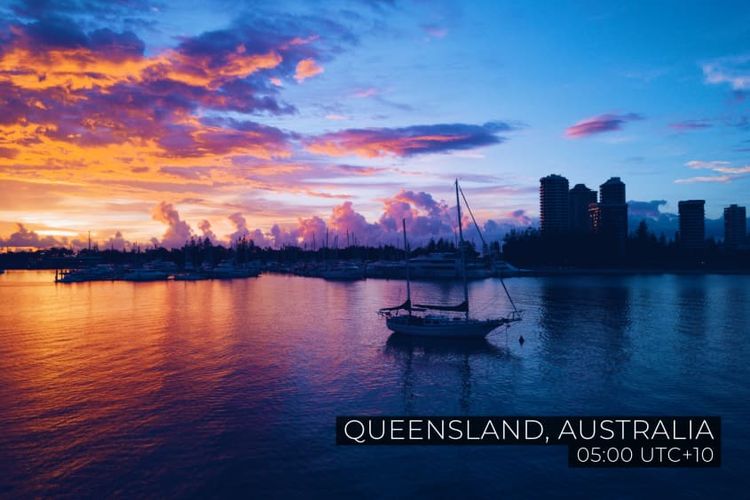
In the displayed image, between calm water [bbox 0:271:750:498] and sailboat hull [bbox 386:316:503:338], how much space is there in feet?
5.39

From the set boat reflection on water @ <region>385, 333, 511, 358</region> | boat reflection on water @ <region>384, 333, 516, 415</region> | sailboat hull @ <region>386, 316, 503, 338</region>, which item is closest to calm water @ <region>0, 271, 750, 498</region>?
boat reflection on water @ <region>384, 333, 516, 415</region>

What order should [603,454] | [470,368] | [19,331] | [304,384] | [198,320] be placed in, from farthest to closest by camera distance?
[198,320] → [19,331] → [470,368] → [304,384] → [603,454]

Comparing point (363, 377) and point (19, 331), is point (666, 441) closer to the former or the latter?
point (363, 377)

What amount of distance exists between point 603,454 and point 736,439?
8412 mm

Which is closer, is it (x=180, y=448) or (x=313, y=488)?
(x=313, y=488)

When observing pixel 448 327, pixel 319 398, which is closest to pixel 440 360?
pixel 448 327

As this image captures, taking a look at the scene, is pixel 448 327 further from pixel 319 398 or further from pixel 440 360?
pixel 319 398

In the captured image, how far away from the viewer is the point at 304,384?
120ft

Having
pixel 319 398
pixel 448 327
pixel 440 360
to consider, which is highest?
pixel 448 327

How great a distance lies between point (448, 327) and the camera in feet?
172

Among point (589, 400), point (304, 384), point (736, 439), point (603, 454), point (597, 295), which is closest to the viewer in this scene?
point (603, 454)

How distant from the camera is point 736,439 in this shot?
26266mm

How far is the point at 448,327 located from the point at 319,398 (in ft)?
74.5

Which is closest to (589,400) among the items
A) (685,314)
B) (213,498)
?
(213,498)
